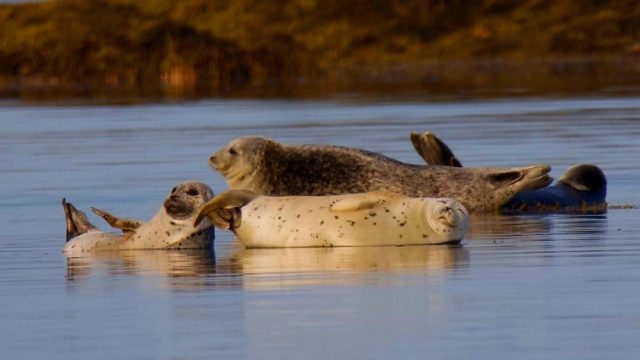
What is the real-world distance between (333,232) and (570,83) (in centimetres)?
3007

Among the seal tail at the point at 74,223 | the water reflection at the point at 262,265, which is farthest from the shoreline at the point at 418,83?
the water reflection at the point at 262,265

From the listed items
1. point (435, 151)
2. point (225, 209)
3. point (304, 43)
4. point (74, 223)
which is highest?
point (304, 43)

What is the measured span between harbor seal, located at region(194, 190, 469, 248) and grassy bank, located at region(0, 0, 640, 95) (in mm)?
31499

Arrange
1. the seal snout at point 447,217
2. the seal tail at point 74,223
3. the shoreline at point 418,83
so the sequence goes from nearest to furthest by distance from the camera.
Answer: the seal snout at point 447,217 < the seal tail at point 74,223 < the shoreline at point 418,83

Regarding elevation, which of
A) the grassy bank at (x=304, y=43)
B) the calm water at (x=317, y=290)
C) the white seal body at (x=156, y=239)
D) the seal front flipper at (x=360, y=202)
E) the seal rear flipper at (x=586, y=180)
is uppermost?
the grassy bank at (x=304, y=43)

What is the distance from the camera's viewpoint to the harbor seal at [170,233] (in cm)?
1393

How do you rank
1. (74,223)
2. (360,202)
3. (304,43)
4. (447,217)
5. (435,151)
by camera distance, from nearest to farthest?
(447,217) → (360,202) → (74,223) → (435,151) → (304,43)

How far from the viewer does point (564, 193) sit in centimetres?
1667

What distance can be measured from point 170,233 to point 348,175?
2690mm

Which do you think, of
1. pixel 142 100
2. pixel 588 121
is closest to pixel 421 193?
pixel 588 121

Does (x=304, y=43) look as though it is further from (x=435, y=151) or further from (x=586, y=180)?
(x=586, y=180)

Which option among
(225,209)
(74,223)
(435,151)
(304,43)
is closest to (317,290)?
(225,209)

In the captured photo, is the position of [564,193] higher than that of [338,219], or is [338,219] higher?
[338,219]

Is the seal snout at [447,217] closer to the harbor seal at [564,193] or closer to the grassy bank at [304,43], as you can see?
the harbor seal at [564,193]
